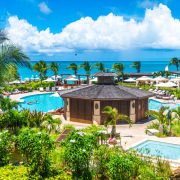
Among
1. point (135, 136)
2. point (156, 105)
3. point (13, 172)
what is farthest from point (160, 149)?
point (156, 105)

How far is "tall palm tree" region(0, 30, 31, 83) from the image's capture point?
57.5 feet

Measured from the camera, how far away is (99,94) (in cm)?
Answer: 2509

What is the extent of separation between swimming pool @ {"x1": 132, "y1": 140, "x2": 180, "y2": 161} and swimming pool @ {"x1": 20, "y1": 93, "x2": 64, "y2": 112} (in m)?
18.2

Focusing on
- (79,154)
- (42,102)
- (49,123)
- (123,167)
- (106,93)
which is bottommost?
(42,102)

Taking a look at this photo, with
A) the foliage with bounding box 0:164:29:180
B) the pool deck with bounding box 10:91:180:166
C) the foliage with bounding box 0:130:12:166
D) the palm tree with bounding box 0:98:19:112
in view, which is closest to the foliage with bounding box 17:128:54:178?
the foliage with bounding box 0:164:29:180

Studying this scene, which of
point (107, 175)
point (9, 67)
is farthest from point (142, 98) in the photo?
point (107, 175)

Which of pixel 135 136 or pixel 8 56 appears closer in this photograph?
pixel 8 56

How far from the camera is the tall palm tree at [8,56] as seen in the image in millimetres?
17531

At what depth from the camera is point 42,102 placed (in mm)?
39438

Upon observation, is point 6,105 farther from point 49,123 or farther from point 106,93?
point 106,93

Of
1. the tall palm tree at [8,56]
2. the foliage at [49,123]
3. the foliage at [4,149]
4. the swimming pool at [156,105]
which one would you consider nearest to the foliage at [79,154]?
the foliage at [4,149]

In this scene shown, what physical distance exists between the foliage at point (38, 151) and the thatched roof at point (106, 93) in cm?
1274

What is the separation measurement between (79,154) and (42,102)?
2924 cm

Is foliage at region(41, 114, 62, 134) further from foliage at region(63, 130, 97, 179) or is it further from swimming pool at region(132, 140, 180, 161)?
foliage at region(63, 130, 97, 179)
